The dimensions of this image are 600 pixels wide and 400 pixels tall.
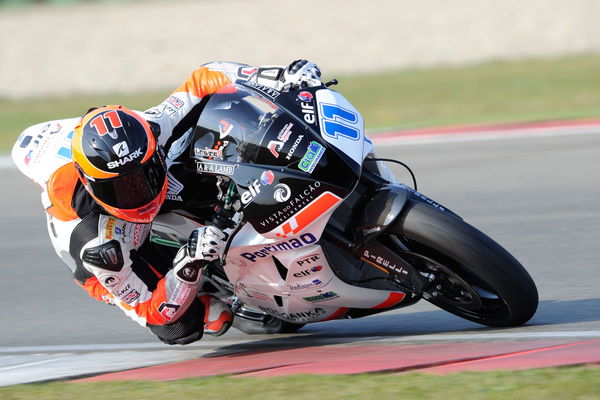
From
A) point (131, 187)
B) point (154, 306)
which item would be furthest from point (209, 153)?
point (154, 306)

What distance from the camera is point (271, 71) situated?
15.9 ft

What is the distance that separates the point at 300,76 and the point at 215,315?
1.29 metres

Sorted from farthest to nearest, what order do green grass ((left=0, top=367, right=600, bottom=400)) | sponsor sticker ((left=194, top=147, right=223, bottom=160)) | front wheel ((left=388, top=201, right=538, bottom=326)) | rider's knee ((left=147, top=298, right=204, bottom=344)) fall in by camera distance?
1. rider's knee ((left=147, top=298, right=204, bottom=344))
2. sponsor sticker ((left=194, top=147, right=223, bottom=160))
3. front wheel ((left=388, top=201, right=538, bottom=326))
4. green grass ((left=0, top=367, right=600, bottom=400))

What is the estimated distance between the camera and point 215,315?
4969 mm

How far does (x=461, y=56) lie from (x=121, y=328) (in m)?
13.1

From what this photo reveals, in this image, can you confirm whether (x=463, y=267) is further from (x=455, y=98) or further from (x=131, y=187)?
(x=455, y=98)

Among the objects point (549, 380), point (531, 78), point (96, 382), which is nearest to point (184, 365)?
point (96, 382)

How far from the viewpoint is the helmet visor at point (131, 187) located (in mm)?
4156

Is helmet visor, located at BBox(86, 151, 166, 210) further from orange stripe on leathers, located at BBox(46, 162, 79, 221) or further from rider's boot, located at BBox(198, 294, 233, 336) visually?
rider's boot, located at BBox(198, 294, 233, 336)

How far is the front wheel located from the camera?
162 inches

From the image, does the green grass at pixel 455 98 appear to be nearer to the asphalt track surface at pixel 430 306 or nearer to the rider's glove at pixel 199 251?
the asphalt track surface at pixel 430 306

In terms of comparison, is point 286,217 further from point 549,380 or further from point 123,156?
point 549,380

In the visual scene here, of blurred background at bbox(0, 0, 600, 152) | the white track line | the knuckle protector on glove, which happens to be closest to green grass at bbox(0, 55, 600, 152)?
blurred background at bbox(0, 0, 600, 152)

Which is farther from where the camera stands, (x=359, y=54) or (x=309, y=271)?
(x=359, y=54)
